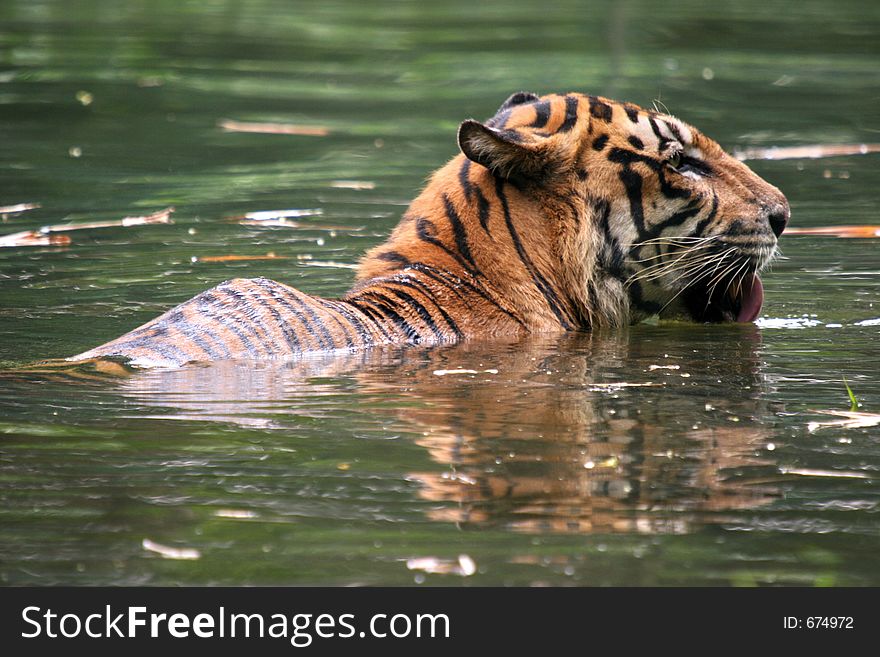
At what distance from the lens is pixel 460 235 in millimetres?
7234

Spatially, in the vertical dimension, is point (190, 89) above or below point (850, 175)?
above

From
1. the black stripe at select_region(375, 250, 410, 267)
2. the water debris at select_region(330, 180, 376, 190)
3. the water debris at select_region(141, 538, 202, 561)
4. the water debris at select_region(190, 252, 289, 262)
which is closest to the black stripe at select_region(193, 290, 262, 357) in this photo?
the black stripe at select_region(375, 250, 410, 267)

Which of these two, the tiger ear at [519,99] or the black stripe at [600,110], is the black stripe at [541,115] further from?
the tiger ear at [519,99]

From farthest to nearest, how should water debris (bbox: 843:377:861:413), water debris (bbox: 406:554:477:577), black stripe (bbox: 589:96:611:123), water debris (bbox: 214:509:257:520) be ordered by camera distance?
black stripe (bbox: 589:96:611:123), water debris (bbox: 843:377:861:413), water debris (bbox: 214:509:257:520), water debris (bbox: 406:554:477:577)

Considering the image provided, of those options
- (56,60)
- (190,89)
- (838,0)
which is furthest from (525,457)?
(838,0)

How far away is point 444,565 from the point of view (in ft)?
14.0

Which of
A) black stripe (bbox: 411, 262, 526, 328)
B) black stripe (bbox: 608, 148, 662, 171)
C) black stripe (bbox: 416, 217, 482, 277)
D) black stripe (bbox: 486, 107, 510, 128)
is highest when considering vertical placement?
black stripe (bbox: 486, 107, 510, 128)

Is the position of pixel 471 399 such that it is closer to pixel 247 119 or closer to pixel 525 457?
pixel 525 457

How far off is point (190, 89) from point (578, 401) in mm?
12208

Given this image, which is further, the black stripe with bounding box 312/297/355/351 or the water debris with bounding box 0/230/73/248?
the water debris with bounding box 0/230/73/248

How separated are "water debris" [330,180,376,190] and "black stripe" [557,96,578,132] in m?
5.44

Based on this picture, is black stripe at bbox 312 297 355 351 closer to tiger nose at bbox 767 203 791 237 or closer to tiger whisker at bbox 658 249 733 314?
tiger whisker at bbox 658 249 733 314

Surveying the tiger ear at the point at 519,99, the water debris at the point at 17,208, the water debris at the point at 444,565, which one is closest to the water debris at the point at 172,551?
the water debris at the point at 444,565

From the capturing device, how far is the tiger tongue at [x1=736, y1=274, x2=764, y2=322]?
7.92 meters
